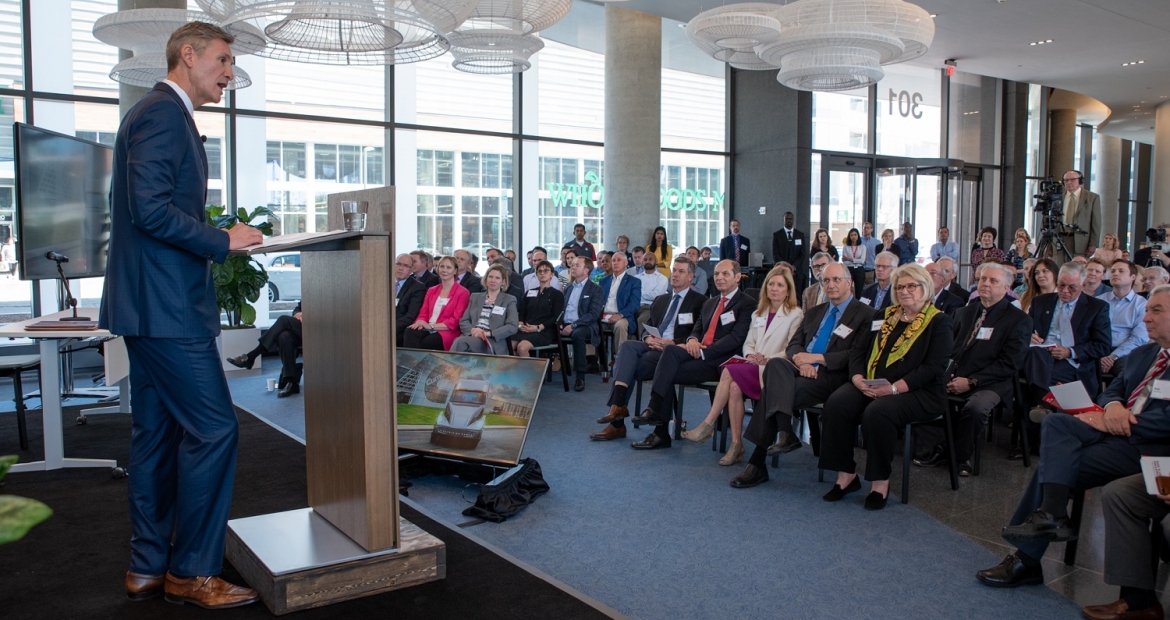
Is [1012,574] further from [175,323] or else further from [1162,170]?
[1162,170]

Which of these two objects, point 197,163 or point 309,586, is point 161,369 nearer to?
point 197,163

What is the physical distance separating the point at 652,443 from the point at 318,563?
9.85 feet

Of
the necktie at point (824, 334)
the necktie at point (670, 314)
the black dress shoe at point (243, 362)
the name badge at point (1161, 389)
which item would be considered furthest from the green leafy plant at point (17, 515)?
the black dress shoe at point (243, 362)

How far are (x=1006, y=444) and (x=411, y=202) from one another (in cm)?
781

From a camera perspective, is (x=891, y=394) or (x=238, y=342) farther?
(x=238, y=342)

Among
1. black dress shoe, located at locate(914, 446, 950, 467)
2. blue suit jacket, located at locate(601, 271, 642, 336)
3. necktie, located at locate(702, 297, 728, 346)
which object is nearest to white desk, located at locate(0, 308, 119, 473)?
necktie, located at locate(702, 297, 728, 346)

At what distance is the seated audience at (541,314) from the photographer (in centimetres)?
691

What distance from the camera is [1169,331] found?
9.57 ft

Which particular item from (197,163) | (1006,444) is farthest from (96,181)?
(1006,444)

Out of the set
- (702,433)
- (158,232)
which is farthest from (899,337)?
(158,232)

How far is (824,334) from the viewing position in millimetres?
4738

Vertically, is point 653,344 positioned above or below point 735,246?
below

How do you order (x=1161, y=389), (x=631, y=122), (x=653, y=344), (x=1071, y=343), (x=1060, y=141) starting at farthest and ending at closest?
(x=1060, y=141), (x=631, y=122), (x=653, y=344), (x=1071, y=343), (x=1161, y=389)

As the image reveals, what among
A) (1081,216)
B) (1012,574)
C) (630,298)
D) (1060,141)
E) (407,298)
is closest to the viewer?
(1012,574)
